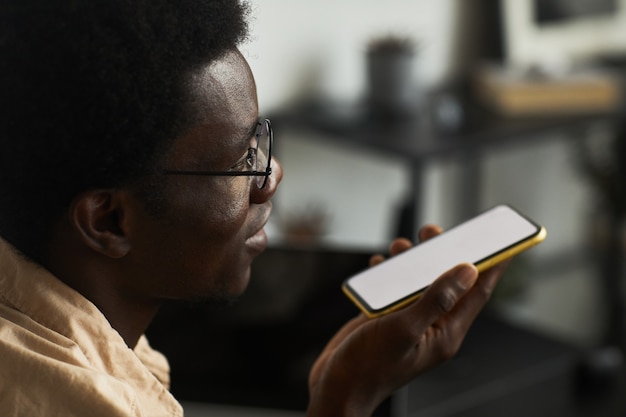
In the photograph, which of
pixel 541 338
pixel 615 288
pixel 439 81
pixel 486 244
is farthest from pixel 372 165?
pixel 486 244

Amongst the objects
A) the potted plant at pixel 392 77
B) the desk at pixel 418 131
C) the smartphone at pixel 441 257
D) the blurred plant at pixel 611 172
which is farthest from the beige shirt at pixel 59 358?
the blurred plant at pixel 611 172

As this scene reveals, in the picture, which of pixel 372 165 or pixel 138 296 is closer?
pixel 138 296

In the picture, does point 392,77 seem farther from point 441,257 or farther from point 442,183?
point 441,257

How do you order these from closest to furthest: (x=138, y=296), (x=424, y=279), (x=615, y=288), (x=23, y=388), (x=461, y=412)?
1. (x=23, y=388)
2. (x=138, y=296)
3. (x=424, y=279)
4. (x=461, y=412)
5. (x=615, y=288)

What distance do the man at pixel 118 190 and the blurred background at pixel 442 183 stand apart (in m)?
0.71

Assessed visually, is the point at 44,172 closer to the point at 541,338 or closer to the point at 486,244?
the point at 486,244

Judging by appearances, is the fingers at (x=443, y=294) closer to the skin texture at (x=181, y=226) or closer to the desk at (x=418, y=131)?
the skin texture at (x=181, y=226)

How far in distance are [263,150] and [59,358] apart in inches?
9.9

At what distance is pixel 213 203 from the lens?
2.63ft

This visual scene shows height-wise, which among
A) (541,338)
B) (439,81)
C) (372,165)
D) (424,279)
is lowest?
(541,338)

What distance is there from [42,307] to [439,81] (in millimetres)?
1855

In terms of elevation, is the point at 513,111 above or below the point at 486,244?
below

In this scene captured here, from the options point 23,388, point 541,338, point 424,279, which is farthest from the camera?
point 541,338

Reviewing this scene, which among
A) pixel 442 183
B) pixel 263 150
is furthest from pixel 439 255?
pixel 442 183
